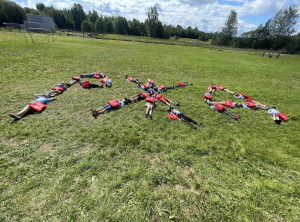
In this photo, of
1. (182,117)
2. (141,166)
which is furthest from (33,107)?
(182,117)

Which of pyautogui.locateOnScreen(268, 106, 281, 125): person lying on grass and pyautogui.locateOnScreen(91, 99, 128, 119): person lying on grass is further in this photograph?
pyautogui.locateOnScreen(268, 106, 281, 125): person lying on grass

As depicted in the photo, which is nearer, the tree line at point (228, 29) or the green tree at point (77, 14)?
the tree line at point (228, 29)

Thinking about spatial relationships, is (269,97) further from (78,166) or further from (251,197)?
(78,166)

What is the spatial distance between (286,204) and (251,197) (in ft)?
2.97

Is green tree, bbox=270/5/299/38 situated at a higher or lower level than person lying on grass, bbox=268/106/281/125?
higher

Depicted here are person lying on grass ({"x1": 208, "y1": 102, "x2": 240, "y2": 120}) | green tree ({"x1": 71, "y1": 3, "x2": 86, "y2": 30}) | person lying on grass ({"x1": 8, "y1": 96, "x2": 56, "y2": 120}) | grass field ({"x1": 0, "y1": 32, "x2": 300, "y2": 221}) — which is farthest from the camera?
green tree ({"x1": 71, "y1": 3, "x2": 86, "y2": 30})

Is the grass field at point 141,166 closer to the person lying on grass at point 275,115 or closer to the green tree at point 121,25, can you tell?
the person lying on grass at point 275,115

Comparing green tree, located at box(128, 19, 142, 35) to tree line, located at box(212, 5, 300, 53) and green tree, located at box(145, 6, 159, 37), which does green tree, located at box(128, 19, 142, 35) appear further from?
tree line, located at box(212, 5, 300, 53)

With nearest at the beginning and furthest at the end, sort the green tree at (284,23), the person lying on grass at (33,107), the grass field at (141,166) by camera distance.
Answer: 1. the grass field at (141,166)
2. the person lying on grass at (33,107)
3. the green tree at (284,23)

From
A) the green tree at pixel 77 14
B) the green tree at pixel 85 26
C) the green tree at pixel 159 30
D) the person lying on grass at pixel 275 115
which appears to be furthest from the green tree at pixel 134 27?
the person lying on grass at pixel 275 115

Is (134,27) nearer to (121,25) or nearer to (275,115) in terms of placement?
(121,25)

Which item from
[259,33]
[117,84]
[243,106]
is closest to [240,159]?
[243,106]

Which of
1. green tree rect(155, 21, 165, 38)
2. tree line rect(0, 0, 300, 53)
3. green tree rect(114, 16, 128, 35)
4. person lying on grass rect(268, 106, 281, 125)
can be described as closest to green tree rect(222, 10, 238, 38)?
tree line rect(0, 0, 300, 53)

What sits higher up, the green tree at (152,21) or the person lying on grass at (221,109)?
the green tree at (152,21)
